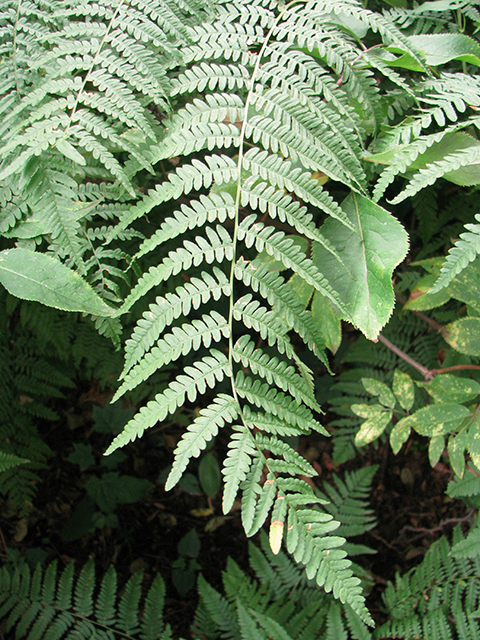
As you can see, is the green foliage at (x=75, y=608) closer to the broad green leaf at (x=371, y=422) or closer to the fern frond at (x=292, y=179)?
the broad green leaf at (x=371, y=422)

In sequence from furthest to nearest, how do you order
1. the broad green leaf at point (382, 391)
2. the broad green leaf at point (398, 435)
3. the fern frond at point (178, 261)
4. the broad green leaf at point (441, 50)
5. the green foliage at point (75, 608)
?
the green foliage at point (75, 608), the broad green leaf at point (382, 391), the broad green leaf at point (398, 435), the broad green leaf at point (441, 50), the fern frond at point (178, 261)

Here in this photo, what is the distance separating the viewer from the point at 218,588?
2273 mm

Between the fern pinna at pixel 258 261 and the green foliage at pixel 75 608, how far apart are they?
4.30ft

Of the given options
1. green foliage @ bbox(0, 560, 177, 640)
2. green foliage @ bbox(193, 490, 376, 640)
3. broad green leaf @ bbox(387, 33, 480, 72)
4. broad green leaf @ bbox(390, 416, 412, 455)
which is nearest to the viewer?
broad green leaf @ bbox(387, 33, 480, 72)

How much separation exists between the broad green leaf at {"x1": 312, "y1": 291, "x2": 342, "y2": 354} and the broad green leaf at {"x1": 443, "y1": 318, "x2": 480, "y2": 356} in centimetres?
39

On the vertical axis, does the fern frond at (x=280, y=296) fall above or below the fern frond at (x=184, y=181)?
below

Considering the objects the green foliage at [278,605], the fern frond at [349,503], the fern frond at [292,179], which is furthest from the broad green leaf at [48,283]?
the fern frond at [349,503]

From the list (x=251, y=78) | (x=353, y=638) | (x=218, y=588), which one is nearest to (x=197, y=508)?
(x=218, y=588)

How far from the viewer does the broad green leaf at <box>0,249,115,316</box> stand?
826 mm

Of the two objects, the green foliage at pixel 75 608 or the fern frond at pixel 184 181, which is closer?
the fern frond at pixel 184 181

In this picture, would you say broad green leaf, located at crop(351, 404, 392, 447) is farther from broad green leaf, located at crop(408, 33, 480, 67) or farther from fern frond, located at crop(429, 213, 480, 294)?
broad green leaf, located at crop(408, 33, 480, 67)

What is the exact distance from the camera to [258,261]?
0.96 m

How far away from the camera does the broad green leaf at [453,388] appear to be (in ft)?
3.78

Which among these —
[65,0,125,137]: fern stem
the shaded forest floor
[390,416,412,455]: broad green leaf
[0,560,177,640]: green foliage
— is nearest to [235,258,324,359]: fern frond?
[65,0,125,137]: fern stem
